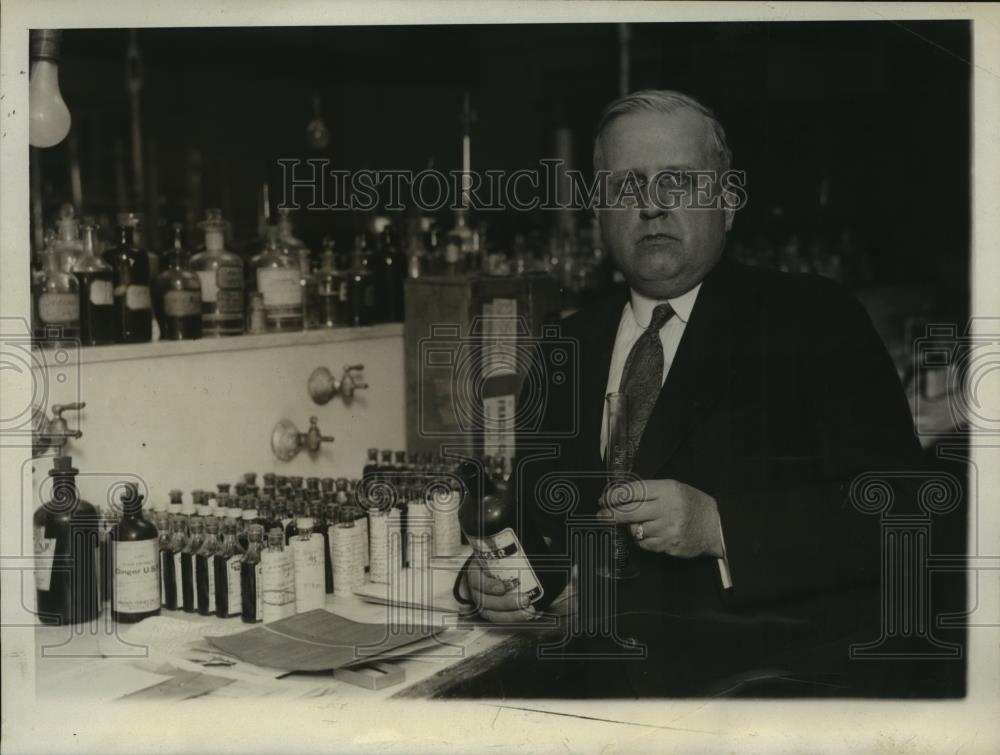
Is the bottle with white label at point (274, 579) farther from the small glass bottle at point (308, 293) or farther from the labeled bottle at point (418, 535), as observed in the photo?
the small glass bottle at point (308, 293)

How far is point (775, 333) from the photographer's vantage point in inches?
78.0

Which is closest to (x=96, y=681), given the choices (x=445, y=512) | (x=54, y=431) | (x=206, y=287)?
(x=54, y=431)

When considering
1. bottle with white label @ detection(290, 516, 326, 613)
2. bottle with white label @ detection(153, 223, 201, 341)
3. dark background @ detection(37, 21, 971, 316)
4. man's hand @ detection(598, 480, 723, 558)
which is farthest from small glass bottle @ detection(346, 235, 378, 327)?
man's hand @ detection(598, 480, 723, 558)

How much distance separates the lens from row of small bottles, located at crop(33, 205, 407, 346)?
7.03 ft

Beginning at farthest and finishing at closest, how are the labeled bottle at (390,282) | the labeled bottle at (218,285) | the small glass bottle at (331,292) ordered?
the labeled bottle at (390,282), the small glass bottle at (331,292), the labeled bottle at (218,285)

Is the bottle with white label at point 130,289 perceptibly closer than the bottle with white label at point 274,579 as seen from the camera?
No

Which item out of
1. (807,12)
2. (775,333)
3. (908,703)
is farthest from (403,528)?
(807,12)

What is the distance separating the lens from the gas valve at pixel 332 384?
8.45 feet

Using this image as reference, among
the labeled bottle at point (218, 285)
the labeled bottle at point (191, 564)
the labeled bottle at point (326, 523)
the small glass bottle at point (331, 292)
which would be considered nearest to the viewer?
the labeled bottle at point (191, 564)

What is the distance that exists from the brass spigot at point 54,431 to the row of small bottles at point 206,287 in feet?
0.44

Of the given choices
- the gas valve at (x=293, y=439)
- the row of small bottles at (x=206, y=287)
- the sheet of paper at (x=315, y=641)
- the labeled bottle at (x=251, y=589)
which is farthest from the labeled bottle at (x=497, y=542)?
the row of small bottles at (x=206, y=287)

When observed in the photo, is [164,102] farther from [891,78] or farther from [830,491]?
[830,491]

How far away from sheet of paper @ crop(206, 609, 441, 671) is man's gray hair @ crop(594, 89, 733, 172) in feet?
3.11

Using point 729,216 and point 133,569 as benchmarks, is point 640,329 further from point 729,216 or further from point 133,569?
point 133,569
